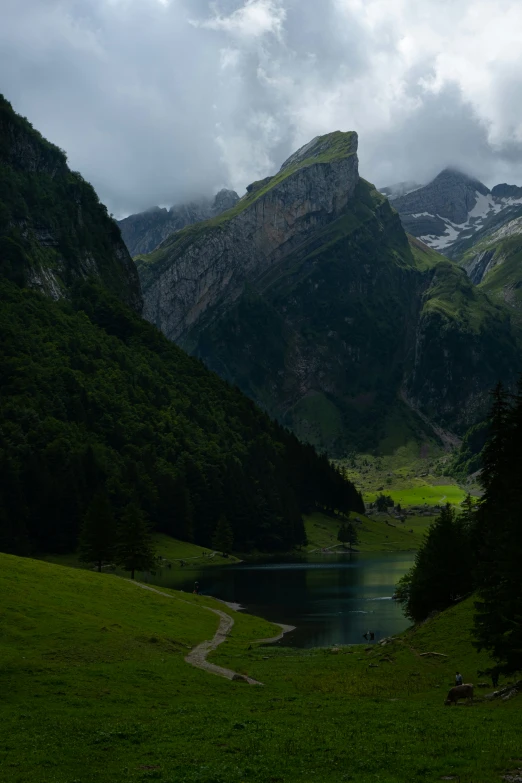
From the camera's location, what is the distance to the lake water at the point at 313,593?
321 feet

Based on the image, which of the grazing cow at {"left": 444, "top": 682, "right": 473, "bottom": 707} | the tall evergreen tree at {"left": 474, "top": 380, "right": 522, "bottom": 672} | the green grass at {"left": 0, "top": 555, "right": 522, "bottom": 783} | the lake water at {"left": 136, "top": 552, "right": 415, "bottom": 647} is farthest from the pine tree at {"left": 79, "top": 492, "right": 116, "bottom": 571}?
the grazing cow at {"left": 444, "top": 682, "right": 473, "bottom": 707}

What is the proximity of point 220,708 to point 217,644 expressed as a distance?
3330 centimetres

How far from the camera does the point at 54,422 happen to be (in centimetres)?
19912

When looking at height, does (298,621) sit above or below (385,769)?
below

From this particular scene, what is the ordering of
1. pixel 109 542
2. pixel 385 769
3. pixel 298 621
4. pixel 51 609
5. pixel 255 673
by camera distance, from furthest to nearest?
pixel 109 542, pixel 298 621, pixel 51 609, pixel 255 673, pixel 385 769

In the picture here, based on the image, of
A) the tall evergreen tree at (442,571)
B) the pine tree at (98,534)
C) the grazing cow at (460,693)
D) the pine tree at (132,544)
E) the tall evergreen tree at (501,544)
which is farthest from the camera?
the pine tree at (132,544)

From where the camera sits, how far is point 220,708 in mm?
40812

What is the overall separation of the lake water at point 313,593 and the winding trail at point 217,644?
3.17 m

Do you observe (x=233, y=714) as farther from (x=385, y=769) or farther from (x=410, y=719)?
(x=385, y=769)

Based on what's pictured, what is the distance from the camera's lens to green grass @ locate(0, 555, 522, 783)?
28.2 meters

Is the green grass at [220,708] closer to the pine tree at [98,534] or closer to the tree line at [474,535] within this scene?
the tree line at [474,535]

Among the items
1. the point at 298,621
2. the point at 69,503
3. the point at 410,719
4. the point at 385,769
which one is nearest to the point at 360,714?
the point at 410,719

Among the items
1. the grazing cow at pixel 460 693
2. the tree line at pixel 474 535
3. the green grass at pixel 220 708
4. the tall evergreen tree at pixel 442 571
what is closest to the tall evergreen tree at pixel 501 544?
the tree line at pixel 474 535

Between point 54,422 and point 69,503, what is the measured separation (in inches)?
1451
